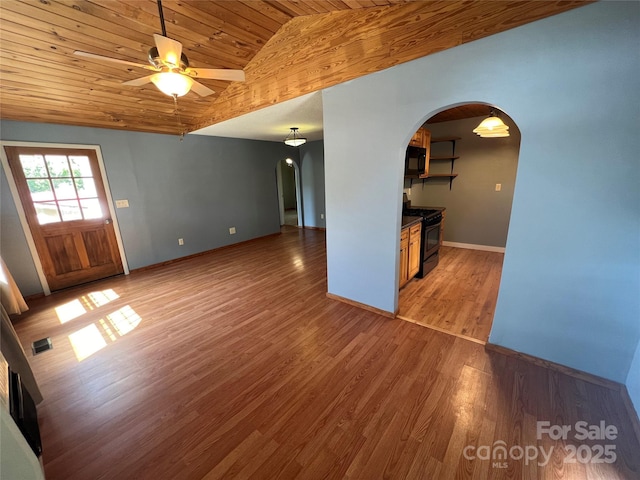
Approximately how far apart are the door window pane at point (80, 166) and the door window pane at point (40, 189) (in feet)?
1.13

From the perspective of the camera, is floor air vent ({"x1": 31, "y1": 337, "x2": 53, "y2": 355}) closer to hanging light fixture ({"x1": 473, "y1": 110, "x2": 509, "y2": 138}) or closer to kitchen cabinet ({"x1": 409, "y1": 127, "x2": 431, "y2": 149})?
kitchen cabinet ({"x1": 409, "y1": 127, "x2": 431, "y2": 149})

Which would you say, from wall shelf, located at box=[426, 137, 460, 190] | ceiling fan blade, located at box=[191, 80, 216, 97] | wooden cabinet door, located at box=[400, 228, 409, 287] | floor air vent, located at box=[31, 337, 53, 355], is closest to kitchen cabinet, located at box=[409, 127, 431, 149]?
wall shelf, located at box=[426, 137, 460, 190]

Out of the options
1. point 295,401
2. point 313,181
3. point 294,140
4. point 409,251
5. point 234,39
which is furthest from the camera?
point 313,181

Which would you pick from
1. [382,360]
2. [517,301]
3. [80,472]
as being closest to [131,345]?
[80,472]

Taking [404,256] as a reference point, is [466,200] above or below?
above

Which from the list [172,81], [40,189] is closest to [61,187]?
[40,189]

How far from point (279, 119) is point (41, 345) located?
390cm

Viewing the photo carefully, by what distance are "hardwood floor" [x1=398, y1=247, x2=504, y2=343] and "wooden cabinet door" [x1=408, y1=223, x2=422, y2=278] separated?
0.20 m

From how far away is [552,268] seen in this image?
1861 millimetres

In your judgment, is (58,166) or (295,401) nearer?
(295,401)

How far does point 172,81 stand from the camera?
5.89 ft

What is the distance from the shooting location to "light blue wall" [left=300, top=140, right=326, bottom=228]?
6953 millimetres

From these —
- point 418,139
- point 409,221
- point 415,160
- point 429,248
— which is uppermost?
point 418,139

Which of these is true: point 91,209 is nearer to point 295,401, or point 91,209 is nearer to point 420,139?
point 295,401
